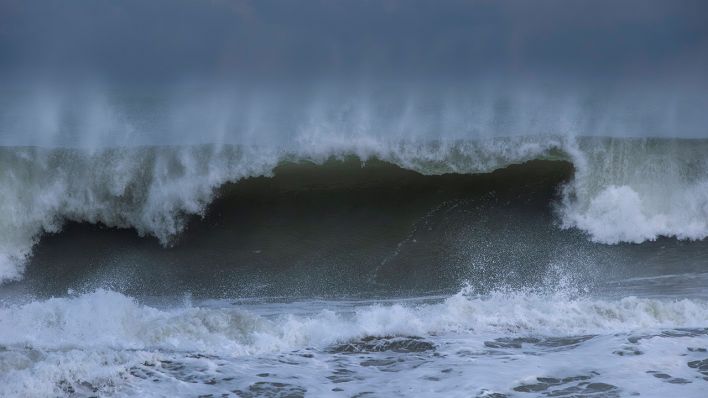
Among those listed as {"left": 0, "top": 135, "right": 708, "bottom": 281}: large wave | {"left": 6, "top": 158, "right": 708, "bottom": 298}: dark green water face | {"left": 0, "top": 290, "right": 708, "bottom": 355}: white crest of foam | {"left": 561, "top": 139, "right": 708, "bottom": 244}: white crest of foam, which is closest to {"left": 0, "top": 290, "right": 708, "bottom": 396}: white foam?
{"left": 0, "top": 290, "right": 708, "bottom": 355}: white crest of foam

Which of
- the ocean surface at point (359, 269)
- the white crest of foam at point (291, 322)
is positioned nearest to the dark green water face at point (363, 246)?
the ocean surface at point (359, 269)

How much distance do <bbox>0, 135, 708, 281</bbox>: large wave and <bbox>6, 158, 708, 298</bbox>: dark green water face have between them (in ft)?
0.56

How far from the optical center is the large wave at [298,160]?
961 centimetres

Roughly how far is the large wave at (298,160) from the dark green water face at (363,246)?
0.56 ft

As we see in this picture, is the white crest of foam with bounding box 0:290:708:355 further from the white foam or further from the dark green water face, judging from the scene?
the dark green water face

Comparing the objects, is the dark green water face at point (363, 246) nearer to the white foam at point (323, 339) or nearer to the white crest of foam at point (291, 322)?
the white foam at point (323, 339)

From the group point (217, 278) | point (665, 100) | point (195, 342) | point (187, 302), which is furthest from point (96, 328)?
point (665, 100)

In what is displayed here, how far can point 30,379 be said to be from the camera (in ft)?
19.5

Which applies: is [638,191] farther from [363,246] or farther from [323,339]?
[323,339]

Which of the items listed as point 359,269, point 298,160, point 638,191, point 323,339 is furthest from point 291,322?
point 638,191

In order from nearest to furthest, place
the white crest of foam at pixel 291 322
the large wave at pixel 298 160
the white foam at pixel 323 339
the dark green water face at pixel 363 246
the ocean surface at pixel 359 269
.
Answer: the white foam at pixel 323 339 → the ocean surface at pixel 359 269 → the white crest of foam at pixel 291 322 → the dark green water face at pixel 363 246 → the large wave at pixel 298 160

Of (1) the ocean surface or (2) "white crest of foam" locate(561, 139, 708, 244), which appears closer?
(1) the ocean surface

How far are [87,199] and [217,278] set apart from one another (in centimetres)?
225

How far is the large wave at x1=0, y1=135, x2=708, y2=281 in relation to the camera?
9.61m
